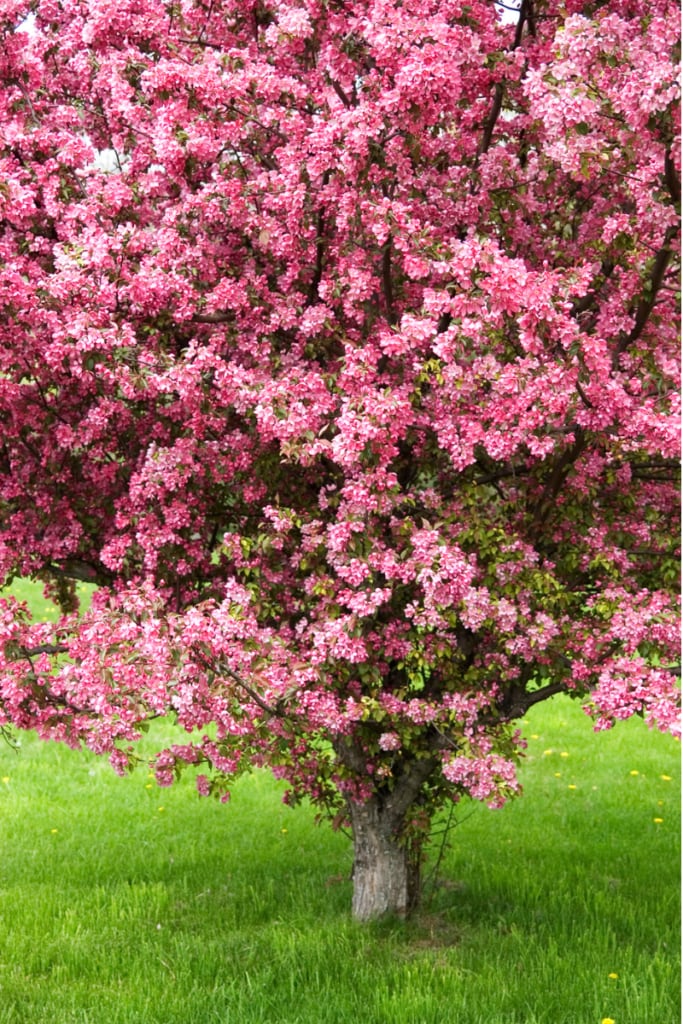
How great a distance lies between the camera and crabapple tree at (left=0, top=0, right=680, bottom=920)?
4715 millimetres

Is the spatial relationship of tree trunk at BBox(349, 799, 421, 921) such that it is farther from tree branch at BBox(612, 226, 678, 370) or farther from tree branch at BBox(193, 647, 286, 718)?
tree branch at BBox(612, 226, 678, 370)

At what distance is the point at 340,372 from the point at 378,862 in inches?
120

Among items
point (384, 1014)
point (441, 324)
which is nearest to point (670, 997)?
point (384, 1014)

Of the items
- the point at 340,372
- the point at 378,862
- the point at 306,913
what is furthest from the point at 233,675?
the point at 306,913

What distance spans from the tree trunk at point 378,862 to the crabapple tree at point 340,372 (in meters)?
0.47

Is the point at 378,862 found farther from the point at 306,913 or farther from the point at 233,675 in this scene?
the point at 233,675

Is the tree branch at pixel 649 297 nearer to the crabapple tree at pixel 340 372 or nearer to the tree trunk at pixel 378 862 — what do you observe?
the crabapple tree at pixel 340 372

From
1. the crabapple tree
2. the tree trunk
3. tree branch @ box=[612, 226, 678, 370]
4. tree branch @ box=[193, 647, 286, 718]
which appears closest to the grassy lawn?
the tree trunk

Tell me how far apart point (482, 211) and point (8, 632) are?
3083mm

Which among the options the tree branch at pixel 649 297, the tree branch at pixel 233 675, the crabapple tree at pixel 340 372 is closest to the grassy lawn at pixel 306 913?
the crabapple tree at pixel 340 372

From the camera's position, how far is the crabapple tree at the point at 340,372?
4.71m

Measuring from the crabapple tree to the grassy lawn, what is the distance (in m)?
1.13

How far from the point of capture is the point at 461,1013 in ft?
18.1

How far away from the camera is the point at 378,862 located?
21.7ft
